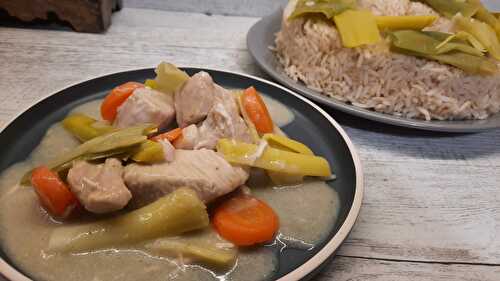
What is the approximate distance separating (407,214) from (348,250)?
0.27 meters

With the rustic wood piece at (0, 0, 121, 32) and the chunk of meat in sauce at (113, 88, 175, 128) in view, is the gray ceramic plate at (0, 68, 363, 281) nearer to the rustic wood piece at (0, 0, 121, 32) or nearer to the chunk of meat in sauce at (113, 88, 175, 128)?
the chunk of meat in sauce at (113, 88, 175, 128)

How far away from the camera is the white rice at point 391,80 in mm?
1701

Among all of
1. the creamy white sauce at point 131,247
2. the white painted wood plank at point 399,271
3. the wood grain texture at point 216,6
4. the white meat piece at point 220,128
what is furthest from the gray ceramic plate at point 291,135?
the wood grain texture at point 216,6

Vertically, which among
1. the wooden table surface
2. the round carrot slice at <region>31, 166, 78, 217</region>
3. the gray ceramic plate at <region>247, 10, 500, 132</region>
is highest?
the round carrot slice at <region>31, 166, 78, 217</region>

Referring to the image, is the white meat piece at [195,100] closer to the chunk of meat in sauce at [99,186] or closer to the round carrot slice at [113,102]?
the round carrot slice at [113,102]

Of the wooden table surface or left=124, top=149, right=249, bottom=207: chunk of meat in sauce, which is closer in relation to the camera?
left=124, top=149, right=249, bottom=207: chunk of meat in sauce

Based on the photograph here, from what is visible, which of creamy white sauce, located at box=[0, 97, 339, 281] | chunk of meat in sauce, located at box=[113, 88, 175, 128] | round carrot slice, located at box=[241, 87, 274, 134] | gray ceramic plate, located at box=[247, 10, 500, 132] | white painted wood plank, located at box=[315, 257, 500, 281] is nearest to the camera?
creamy white sauce, located at box=[0, 97, 339, 281]

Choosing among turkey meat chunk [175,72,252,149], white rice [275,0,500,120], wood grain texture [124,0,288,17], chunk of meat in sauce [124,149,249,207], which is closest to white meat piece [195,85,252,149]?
turkey meat chunk [175,72,252,149]

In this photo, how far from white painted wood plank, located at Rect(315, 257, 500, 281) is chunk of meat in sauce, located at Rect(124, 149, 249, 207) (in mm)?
343

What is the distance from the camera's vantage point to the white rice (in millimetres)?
1701

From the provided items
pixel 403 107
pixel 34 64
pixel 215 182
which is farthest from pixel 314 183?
pixel 34 64

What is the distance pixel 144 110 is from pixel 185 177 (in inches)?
11.8

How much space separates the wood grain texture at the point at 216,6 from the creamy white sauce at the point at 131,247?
1.59 m

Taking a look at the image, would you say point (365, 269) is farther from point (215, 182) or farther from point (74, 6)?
point (74, 6)
